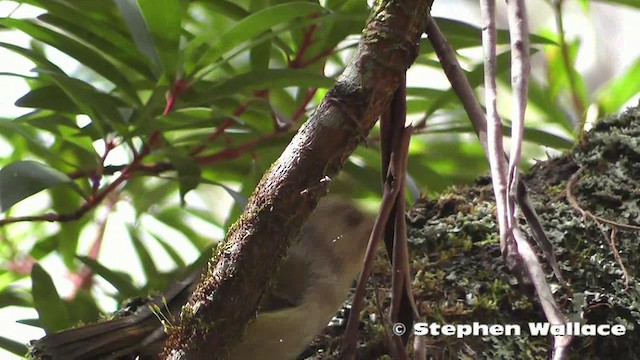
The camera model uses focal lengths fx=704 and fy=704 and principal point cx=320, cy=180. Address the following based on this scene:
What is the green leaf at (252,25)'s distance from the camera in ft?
2.60

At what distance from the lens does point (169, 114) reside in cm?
89

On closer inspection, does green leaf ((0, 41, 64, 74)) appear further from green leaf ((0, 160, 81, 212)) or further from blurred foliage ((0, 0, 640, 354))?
green leaf ((0, 160, 81, 212))

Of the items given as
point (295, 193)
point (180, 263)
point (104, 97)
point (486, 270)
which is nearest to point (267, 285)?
point (295, 193)

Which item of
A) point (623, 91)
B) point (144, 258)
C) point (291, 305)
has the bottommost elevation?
point (291, 305)

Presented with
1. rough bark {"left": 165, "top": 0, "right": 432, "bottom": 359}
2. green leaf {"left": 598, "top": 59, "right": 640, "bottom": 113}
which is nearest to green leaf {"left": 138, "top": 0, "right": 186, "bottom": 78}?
rough bark {"left": 165, "top": 0, "right": 432, "bottom": 359}

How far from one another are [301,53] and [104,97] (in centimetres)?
28

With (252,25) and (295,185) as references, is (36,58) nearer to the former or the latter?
(252,25)

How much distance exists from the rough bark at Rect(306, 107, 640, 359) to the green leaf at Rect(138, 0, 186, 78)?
34 centimetres

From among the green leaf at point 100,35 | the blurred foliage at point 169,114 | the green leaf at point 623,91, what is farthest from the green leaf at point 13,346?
the green leaf at point 623,91

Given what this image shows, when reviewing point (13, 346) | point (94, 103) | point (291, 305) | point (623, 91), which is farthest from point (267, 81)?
point (623, 91)

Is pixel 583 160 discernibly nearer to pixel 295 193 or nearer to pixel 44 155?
pixel 295 193

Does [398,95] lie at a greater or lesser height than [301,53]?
lesser

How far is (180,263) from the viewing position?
3.91 feet

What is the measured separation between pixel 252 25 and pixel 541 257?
0.41 meters
